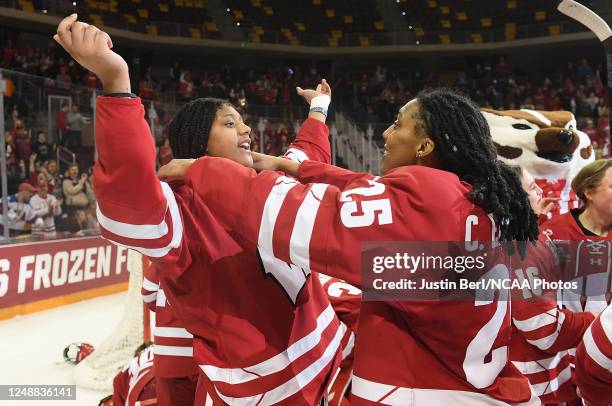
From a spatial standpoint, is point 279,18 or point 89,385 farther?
point 279,18

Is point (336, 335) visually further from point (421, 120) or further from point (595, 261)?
point (595, 261)

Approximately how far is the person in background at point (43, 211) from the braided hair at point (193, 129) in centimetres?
450

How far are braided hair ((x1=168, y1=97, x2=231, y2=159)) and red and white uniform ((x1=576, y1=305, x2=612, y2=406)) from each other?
1.02 m

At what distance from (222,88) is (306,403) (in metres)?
13.9

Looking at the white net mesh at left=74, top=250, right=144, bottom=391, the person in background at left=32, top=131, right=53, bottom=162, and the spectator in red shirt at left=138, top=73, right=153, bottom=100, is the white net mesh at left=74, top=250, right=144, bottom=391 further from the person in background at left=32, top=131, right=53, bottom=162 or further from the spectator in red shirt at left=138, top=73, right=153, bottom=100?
the spectator in red shirt at left=138, top=73, right=153, bottom=100

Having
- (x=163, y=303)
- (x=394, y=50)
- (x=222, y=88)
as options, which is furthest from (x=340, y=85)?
(x=163, y=303)

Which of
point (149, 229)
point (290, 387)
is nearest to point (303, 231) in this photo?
point (149, 229)

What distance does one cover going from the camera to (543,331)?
Answer: 1.57 metres

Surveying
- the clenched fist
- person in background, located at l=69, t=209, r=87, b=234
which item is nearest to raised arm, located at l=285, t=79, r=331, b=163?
the clenched fist

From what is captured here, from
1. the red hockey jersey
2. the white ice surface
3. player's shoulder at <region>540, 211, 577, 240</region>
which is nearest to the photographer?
the red hockey jersey

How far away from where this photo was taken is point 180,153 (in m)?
1.58

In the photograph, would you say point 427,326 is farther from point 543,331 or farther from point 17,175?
point 17,175

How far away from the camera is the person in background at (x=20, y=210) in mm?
5377

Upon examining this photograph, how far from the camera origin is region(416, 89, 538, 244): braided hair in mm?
1091
